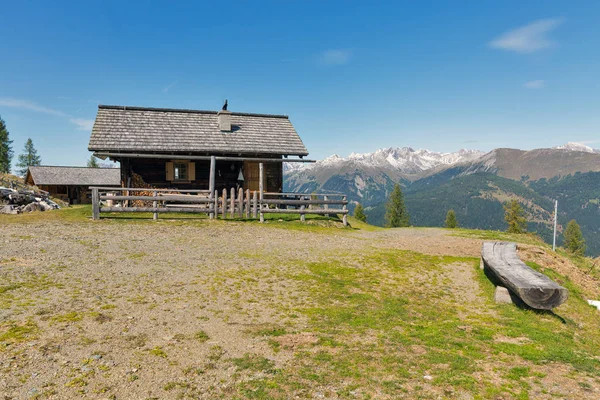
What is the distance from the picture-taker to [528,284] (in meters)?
7.25

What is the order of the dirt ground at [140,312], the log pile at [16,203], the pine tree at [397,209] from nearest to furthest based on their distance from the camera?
the dirt ground at [140,312]
the log pile at [16,203]
the pine tree at [397,209]

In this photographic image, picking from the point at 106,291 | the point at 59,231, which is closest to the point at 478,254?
the point at 106,291

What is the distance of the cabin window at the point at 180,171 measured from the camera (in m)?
24.1

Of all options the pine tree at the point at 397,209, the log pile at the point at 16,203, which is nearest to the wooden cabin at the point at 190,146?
the log pile at the point at 16,203

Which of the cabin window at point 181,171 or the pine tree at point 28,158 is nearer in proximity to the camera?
the cabin window at point 181,171

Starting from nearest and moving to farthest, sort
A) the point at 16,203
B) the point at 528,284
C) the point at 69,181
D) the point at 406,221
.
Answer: the point at 528,284
the point at 16,203
the point at 69,181
the point at 406,221

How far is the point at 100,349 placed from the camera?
16.4 ft

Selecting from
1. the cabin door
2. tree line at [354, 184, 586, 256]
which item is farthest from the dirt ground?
tree line at [354, 184, 586, 256]

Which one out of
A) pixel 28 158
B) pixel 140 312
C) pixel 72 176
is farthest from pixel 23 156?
pixel 140 312

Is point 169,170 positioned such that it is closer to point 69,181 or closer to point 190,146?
point 190,146

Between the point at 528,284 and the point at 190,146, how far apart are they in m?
20.8

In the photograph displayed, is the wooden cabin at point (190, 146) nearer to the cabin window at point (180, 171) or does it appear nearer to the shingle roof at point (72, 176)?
the cabin window at point (180, 171)

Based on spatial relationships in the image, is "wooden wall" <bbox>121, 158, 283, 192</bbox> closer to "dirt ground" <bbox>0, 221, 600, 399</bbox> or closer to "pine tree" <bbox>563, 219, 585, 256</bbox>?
"dirt ground" <bbox>0, 221, 600, 399</bbox>

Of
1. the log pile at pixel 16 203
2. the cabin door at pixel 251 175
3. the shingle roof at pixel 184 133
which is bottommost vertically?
the log pile at pixel 16 203
